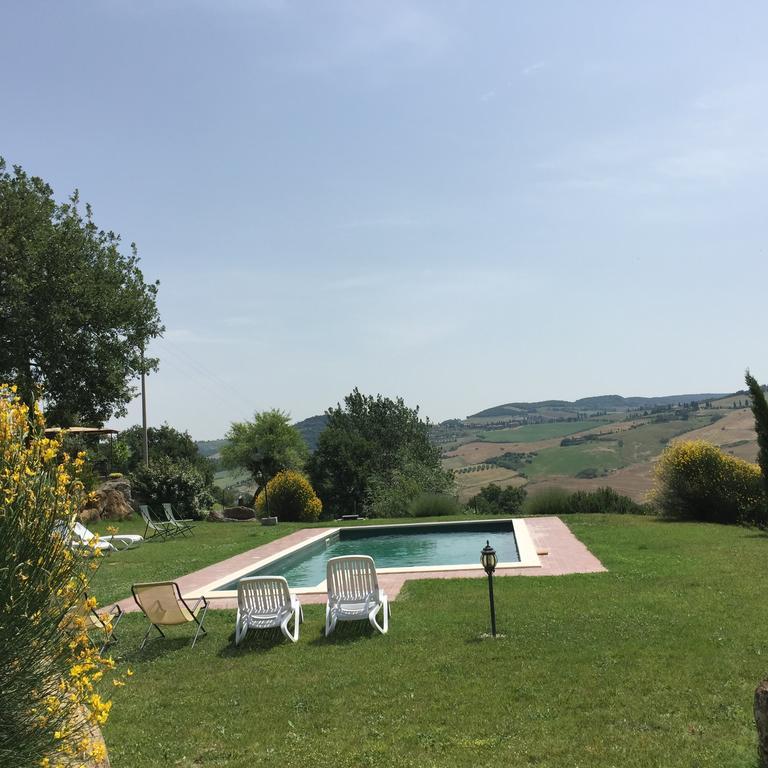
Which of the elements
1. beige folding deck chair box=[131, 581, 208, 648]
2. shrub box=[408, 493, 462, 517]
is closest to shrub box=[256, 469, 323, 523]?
shrub box=[408, 493, 462, 517]

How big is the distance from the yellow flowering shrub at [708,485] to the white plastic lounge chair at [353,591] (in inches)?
441

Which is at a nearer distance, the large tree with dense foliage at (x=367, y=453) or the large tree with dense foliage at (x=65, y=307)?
the large tree with dense foliage at (x=65, y=307)

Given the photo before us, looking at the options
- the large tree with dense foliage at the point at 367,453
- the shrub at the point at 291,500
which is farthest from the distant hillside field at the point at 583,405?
the shrub at the point at 291,500

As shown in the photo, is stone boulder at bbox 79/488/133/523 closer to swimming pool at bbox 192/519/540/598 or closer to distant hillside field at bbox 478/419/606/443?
swimming pool at bbox 192/519/540/598

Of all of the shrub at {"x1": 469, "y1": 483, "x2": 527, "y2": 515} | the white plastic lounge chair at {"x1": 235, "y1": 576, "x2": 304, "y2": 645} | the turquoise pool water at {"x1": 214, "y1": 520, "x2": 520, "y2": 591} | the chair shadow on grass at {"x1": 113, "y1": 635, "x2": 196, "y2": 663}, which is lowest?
the shrub at {"x1": 469, "y1": 483, "x2": 527, "y2": 515}

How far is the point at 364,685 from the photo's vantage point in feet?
18.9

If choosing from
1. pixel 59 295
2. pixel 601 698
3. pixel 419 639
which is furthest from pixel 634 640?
pixel 59 295

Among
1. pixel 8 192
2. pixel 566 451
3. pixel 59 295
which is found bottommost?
pixel 566 451

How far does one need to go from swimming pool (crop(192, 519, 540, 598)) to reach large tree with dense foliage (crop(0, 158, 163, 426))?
Answer: 1225cm

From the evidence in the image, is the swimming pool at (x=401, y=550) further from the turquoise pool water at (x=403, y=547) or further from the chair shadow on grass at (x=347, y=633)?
the chair shadow on grass at (x=347, y=633)

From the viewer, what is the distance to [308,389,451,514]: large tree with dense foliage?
3944 cm

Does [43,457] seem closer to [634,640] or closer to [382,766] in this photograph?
[382,766]

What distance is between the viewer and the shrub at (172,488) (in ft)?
78.9

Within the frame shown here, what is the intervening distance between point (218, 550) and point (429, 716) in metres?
11.8
